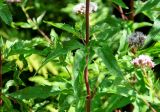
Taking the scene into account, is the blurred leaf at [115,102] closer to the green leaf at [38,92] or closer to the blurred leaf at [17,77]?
the green leaf at [38,92]

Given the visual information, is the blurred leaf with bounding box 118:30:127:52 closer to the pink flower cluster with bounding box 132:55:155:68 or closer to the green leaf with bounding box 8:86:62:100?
the pink flower cluster with bounding box 132:55:155:68

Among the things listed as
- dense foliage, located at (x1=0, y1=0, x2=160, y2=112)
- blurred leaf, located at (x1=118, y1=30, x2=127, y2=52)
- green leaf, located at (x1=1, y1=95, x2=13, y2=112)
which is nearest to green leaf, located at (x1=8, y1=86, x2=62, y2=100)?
dense foliage, located at (x1=0, y1=0, x2=160, y2=112)

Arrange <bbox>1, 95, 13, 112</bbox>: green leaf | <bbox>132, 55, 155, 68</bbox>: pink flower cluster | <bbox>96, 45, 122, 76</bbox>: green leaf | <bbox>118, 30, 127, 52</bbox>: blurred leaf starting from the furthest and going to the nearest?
<bbox>118, 30, 127, 52</bbox>: blurred leaf, <bbox>1, 95, 13, 112</bbox>: green leaf, <bbox>132, 55, 155, 68</bbox>: pink flower cluster, <bbox>96, 45, 122, 76</bbox>: green leaf

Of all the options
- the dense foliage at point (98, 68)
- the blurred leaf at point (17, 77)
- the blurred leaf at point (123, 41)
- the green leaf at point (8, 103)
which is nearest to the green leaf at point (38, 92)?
the dense foliage at point (98, 68)

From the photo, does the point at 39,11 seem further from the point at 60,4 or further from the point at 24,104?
the point at 24,104

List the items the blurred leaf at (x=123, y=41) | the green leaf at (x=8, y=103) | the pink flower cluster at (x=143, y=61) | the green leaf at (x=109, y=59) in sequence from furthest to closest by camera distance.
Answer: the blurred leaf at (x=123, y=41) → the green leaf at (x=8, y=103) → the pink flower cluster at (x=143, y=61) → the green leaf at (x=109, y=59)
